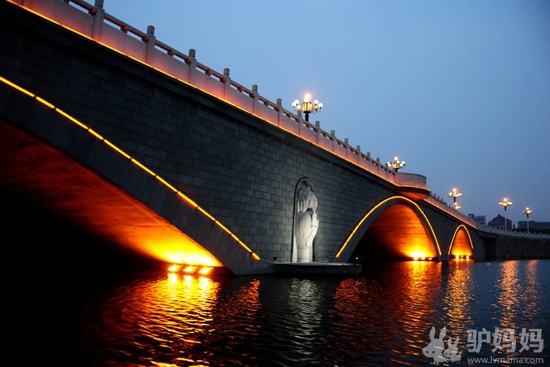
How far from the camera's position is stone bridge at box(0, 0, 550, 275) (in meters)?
10.2

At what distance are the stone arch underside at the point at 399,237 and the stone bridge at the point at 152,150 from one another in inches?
568

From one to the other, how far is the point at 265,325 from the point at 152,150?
24.0 ft

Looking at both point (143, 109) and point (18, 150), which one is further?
point (143, 109)

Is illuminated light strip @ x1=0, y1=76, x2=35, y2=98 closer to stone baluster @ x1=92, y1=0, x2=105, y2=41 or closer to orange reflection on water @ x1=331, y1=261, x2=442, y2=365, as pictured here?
stone baluster @ x1=92, y1=0, x2=105, y2=41

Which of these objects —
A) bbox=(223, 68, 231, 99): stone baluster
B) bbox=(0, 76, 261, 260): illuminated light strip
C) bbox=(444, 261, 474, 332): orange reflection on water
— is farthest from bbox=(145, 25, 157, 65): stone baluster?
bbox=(444, 261, 474, 332): orange reflection on water

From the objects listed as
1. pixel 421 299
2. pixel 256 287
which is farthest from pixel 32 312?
pixel 421 299

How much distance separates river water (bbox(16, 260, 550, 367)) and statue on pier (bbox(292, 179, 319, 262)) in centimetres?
588

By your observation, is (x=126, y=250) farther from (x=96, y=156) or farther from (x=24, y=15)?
(x=24, y=15)

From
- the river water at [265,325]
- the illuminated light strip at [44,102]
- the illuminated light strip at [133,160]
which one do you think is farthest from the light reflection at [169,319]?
the illuminated light strip at [44,102]

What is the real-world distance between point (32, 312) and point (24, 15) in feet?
21.5

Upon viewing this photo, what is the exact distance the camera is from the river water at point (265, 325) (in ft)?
18.1

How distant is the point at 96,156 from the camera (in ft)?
36.2

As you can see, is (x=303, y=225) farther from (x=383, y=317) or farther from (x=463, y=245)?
(x=463, y=245)

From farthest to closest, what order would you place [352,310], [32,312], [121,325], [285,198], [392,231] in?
[392,231], [285,198], [352,310], [32,312], [121,325]
